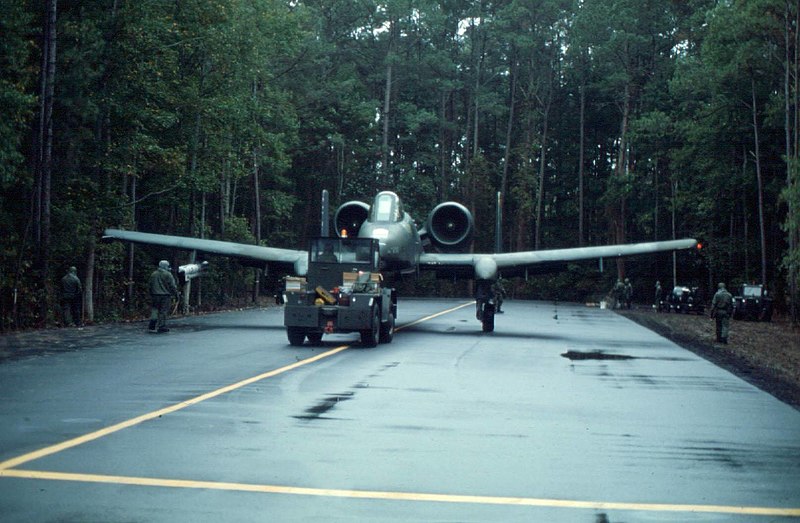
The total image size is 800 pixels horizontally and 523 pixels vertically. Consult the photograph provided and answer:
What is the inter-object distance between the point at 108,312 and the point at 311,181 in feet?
138

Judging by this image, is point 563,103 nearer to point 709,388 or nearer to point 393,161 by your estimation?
point 393,161

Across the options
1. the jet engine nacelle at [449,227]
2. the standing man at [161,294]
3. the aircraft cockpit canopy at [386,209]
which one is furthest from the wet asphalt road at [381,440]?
the jet engine nacelle at [449,227]

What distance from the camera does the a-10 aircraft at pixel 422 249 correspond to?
29.4 m

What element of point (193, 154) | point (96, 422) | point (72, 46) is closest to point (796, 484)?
point (96, 422)

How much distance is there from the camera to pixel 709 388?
16516 mm

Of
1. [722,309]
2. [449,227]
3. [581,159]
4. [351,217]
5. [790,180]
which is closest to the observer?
[722,309]

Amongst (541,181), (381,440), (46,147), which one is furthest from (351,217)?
(541,181)

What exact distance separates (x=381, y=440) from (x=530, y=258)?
956 inches

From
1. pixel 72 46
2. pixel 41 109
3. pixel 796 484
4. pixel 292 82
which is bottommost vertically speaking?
pixel 796 484

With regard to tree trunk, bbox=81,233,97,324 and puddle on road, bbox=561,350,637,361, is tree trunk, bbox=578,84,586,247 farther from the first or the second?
puddle on road, bbox=561,350,637,361

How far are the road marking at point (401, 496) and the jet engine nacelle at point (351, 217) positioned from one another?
83.2 ft

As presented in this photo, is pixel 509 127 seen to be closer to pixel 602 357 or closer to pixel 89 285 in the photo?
pixel 89 285

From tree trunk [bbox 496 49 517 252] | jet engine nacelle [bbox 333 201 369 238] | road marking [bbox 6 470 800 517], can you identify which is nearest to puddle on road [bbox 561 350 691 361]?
jet engine nacelle [bbox 333 201 369 238]

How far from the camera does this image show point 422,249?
1298 inches
